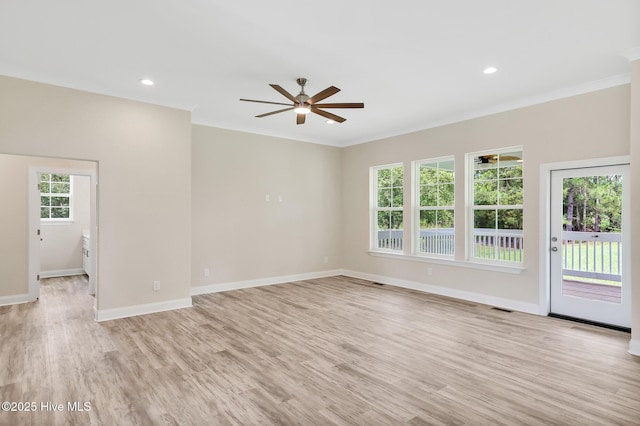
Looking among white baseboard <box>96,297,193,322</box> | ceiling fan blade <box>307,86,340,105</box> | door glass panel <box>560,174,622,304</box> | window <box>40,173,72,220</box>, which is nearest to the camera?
ceiling fan blade <box>307,86,340,105</box>

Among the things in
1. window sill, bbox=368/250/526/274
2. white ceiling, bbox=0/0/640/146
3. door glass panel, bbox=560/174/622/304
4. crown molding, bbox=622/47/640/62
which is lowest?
window sill, bbox=368/250/526/274

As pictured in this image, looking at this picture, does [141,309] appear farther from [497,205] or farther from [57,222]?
[497,205]

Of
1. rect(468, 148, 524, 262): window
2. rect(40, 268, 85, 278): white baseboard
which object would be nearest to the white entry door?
rect(468, 148, 524, 262): window

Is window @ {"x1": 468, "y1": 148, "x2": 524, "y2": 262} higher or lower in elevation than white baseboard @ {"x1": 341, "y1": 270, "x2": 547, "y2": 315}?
higher

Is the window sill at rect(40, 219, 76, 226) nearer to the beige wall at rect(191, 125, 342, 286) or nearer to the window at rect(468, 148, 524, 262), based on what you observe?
the beige wall at rect(191, 125, 342, 286)

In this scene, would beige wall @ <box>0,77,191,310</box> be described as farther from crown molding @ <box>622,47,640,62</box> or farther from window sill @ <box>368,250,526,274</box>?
crown molding @ <box>622,47,640,62</box>

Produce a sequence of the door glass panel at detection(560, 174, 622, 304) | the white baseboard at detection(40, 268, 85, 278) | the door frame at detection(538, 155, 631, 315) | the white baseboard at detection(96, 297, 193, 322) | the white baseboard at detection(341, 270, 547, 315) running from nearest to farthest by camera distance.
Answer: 1. the door glass panel at detection(560, 174, 622, 304)
2. the white baseboard at detection(96, 297, 193, 322)
3. the door frame at detection(538, 155, 631, 315)
4. the white baseboard at detection(341, 270, 547, 315)
5. the white baseboard at detection(40, 268, 85, 278)

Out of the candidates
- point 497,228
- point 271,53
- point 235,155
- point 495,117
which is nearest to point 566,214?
point 497,228

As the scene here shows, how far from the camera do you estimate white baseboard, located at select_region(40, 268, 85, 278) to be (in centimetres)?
719

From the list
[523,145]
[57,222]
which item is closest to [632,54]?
[523,145]

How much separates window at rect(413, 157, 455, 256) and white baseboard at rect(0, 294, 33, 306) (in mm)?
6295

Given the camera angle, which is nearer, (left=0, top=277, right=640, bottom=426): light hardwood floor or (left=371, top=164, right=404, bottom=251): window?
(left=0, top=277, right=640, bottom=426): light hardwood floor

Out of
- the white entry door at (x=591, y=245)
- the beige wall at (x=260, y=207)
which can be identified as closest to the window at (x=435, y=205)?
the white entry door at (x=591, y=245)

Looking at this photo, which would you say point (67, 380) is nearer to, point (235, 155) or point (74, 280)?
point (235, 155)
